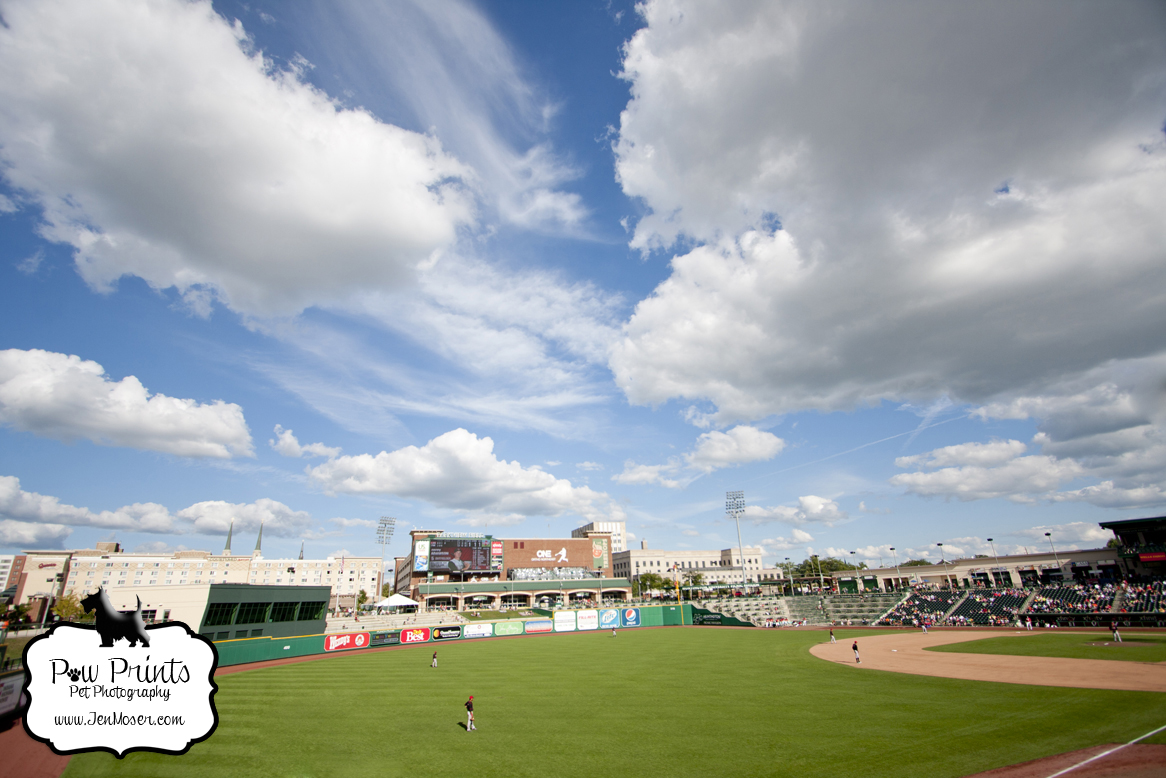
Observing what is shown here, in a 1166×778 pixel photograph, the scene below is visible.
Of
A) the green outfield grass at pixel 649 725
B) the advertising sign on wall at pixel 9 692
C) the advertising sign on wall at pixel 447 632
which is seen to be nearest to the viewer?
the green outfield grass at pixel 649 725

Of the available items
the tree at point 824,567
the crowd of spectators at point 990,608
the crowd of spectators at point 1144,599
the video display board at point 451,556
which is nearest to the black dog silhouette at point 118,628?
the crowd of spectators at point 1144,599

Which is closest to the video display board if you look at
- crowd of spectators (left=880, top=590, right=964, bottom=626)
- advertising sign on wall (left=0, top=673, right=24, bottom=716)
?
crowd of spectators (left=880, top=590, right=964, bottom=626)

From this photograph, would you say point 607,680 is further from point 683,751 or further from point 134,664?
point 134,664

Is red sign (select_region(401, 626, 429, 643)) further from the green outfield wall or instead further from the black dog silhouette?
the black dog silhouette

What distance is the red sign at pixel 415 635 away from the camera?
64.2 m

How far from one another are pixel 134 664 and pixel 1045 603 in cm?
8584

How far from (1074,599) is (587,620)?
6149 cm

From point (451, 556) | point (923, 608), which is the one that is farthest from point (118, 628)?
point (451, 556)

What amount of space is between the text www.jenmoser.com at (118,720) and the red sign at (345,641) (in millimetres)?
55353

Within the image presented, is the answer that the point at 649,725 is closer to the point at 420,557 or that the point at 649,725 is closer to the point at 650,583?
the point at 420,557

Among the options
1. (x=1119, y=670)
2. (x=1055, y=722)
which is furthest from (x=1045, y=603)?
(x=1055, y=722)

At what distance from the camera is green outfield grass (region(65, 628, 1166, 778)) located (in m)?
Result: 17.4

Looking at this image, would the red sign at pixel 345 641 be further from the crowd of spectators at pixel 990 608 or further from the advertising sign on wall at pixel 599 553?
the advertising sign on wall at pixel 599 553

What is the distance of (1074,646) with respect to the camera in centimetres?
4066
